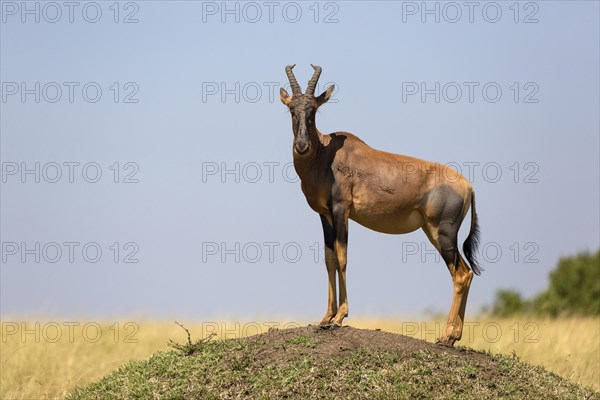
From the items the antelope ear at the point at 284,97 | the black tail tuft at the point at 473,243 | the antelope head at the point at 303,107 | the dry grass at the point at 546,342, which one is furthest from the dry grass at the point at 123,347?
the antelope ear at the point at 284,97

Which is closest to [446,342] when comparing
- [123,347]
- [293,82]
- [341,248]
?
Result: [341,248]

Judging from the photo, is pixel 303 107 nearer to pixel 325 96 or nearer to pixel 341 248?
pixel 325 96

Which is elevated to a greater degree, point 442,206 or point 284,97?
point 284,97

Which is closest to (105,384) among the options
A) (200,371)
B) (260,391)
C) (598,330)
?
(200,371)

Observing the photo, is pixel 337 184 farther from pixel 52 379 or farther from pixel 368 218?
pixel 52 379

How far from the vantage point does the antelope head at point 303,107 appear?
11.4 meters

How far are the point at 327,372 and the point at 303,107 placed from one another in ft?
11.1

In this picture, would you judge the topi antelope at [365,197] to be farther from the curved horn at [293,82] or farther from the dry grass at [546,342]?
the dry grass at [546,342]

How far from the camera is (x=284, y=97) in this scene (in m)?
11.9

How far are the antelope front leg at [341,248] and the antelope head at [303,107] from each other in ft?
2.95

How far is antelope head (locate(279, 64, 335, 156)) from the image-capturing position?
11.4 metres

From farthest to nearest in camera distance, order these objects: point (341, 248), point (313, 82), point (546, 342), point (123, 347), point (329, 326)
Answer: point (123, 347)
point (546, 342)
point (313, 82)
point (329, 326)
point (341, 248)

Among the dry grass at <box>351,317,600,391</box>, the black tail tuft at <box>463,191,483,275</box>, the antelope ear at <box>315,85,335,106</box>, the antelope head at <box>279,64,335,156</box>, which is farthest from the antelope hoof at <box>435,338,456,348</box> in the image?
the antelope ear at <box>315,85,335,106</box>

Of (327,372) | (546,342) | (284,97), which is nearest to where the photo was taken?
(327,372)
